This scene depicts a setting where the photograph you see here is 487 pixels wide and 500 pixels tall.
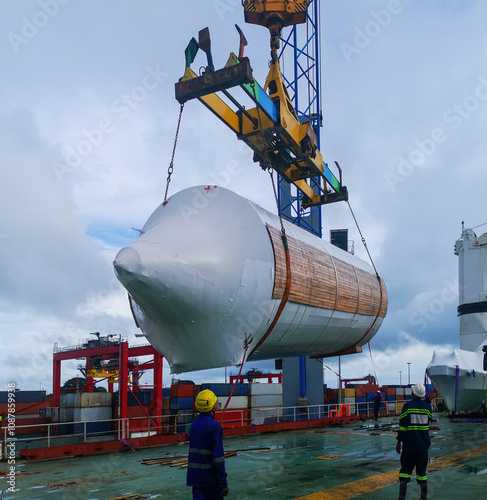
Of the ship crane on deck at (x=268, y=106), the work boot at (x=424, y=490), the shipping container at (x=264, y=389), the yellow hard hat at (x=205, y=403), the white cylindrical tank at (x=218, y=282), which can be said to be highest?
the ship crane on deck at (x=268, y=106)

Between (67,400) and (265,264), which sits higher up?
(265,264)

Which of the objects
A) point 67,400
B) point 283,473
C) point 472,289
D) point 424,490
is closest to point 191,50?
point 283,473

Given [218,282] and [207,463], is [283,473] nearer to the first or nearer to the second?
[218,282]

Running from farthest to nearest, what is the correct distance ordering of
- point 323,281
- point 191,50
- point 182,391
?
point 182,391
point 191,50
point 323,281

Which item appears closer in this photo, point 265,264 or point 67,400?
point 265,264

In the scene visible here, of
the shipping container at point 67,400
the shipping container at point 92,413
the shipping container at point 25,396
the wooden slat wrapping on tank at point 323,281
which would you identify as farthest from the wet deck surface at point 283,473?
the shipping container at point 25,396

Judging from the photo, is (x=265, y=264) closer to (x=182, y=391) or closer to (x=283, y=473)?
(x=283, y=473)

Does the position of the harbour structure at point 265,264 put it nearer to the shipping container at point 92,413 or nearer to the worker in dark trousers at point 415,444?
the worker in dark trousers at point 415,444

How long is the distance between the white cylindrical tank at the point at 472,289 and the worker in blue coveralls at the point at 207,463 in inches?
1028

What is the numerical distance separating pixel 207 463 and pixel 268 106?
11793mm

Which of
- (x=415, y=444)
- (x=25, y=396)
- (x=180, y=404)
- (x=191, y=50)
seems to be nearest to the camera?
(x=415, y=444)

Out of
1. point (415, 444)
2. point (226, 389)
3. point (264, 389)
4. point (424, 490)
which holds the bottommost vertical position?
point (264, 389)

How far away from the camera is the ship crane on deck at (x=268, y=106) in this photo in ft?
41.5

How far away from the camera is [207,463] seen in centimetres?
514
